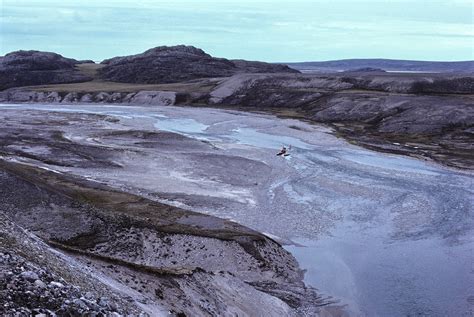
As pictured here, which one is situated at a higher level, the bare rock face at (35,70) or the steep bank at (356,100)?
the bare rock face at (35,70)

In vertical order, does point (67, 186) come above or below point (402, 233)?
above

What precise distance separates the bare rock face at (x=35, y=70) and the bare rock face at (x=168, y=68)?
26.4 feet

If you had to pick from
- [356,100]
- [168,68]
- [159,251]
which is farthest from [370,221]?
[168,68]

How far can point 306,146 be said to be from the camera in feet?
167

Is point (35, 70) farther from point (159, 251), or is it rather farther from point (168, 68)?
point (159, 251)

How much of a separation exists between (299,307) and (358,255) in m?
5.92

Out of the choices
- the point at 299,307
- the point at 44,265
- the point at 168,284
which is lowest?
the point at 299,307

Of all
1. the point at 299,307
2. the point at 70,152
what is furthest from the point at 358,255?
the point at 70,152

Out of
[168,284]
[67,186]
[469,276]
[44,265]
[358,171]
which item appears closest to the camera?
[44,265]

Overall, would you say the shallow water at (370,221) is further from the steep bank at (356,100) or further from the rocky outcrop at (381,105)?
the steep bank at (356,100)

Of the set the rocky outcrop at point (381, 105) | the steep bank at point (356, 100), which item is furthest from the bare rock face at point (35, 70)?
the rocky outcrop at point (381, 105)

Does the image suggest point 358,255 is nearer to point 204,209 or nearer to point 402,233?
point 402,233

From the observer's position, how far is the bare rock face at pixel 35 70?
110 m

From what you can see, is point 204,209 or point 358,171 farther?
point 358,171
